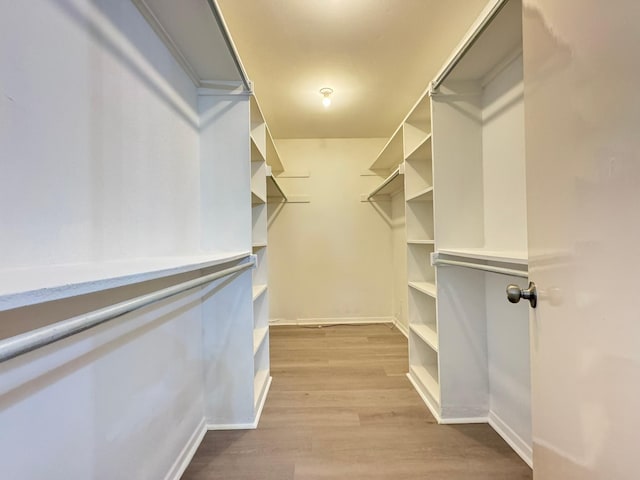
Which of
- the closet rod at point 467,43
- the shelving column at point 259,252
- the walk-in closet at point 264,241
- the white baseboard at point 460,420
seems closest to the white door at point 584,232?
the walk-in closet at point 264,241

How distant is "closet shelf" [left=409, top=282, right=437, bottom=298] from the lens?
1980 millimetres

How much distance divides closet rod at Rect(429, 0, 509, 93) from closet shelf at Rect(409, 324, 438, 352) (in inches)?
62.7

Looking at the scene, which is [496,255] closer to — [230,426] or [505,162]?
[505,162]

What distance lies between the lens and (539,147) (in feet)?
2.61

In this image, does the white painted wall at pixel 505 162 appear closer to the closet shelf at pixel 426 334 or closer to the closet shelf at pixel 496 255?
the closet shelf at pixel 496 255

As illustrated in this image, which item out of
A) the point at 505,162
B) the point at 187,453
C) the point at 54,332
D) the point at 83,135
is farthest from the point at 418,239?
the point at 54,332

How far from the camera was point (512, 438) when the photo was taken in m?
1.62

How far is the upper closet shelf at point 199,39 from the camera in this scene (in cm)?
120

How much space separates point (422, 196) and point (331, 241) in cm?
197

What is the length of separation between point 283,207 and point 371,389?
2.50 meters

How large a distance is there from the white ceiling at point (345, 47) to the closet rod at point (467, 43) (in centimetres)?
38

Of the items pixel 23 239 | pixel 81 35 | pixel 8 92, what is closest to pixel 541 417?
pixel 23 239

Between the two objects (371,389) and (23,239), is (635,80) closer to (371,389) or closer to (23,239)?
(23,239)

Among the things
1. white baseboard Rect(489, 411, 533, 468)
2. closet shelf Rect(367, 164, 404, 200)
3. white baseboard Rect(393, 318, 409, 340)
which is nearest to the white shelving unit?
white baseboard Rect(489, 411, 533, 468)
